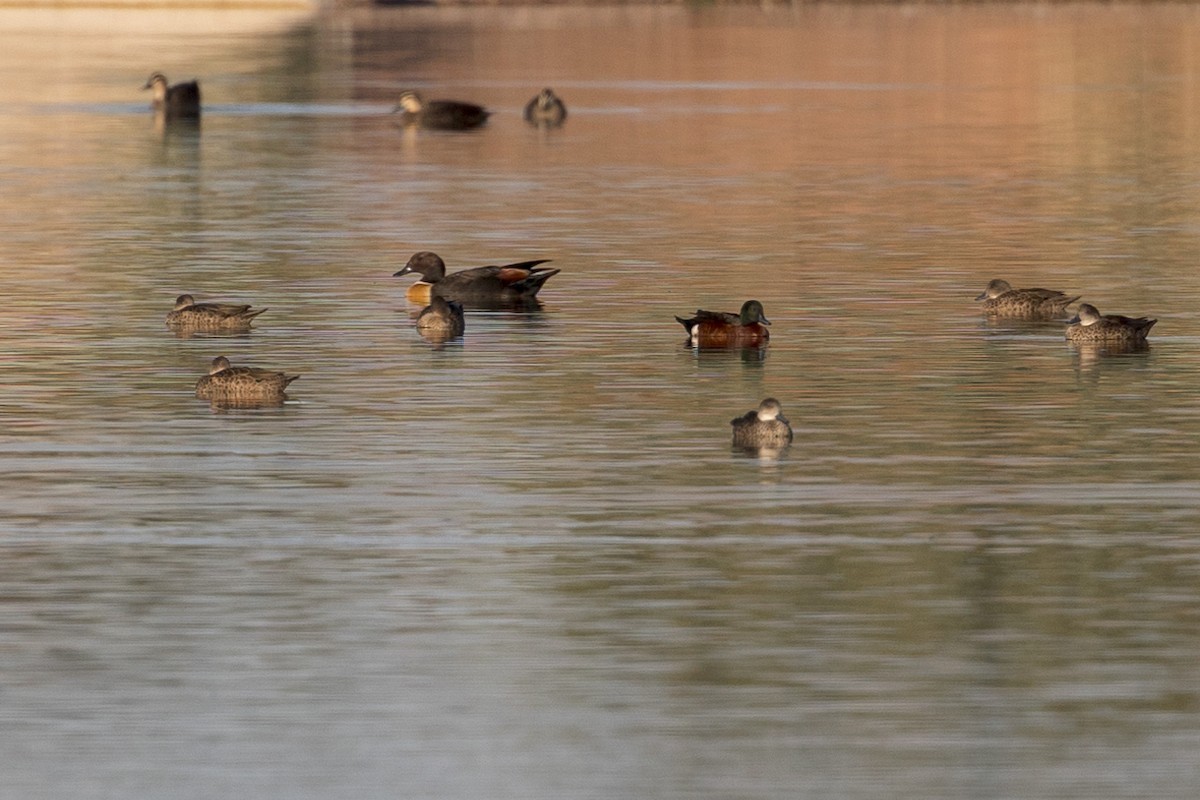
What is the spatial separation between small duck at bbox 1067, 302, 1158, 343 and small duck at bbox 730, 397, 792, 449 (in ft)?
21.6

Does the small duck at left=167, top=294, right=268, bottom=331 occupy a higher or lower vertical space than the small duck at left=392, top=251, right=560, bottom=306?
lower

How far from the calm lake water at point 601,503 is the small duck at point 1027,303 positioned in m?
0.43

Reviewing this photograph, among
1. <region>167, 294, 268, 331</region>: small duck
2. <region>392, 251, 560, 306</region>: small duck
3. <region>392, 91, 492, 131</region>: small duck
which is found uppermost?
<region>392, 91, 492, 131</region>: small duck

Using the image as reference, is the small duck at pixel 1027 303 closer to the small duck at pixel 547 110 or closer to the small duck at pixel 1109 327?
the small duck at pixel 1109 327

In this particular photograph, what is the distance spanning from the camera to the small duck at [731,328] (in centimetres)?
2703

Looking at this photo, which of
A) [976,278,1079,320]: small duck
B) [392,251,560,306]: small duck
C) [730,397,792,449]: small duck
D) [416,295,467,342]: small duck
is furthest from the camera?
[392,251,560,306]: small duck

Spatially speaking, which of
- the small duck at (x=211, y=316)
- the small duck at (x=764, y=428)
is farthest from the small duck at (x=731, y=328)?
the small duck at (x=764, y=428)

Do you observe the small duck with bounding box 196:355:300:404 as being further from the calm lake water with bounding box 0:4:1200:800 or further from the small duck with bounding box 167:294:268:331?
the small duck with bounding box 167:294:268:331

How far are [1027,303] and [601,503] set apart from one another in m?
11.4

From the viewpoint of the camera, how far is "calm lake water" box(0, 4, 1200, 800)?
13781 mm

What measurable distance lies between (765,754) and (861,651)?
1.99 meters

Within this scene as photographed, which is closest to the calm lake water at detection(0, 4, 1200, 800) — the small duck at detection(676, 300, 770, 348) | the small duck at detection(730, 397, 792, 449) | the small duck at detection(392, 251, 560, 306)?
the small duck at detection(676, 300, 770, 348)

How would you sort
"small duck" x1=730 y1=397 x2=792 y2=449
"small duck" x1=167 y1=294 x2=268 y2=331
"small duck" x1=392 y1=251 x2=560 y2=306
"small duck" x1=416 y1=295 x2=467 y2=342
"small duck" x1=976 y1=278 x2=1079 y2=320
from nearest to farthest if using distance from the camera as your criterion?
1. "small duck" x1=730 y1=397 x2=792 y2=449
2. "small duck" x1=416 y1=295 x2=467 y2=342
3. "small duck" x1=167 y1=294 x2=268 y2=331
4. "small duck" x1=976 y1=278 x2=1079 y2=320
5. "small duck" x1=392 y1=251 x2=560 y2=306

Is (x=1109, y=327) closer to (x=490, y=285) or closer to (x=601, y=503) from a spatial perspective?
(x=490, y=285)
